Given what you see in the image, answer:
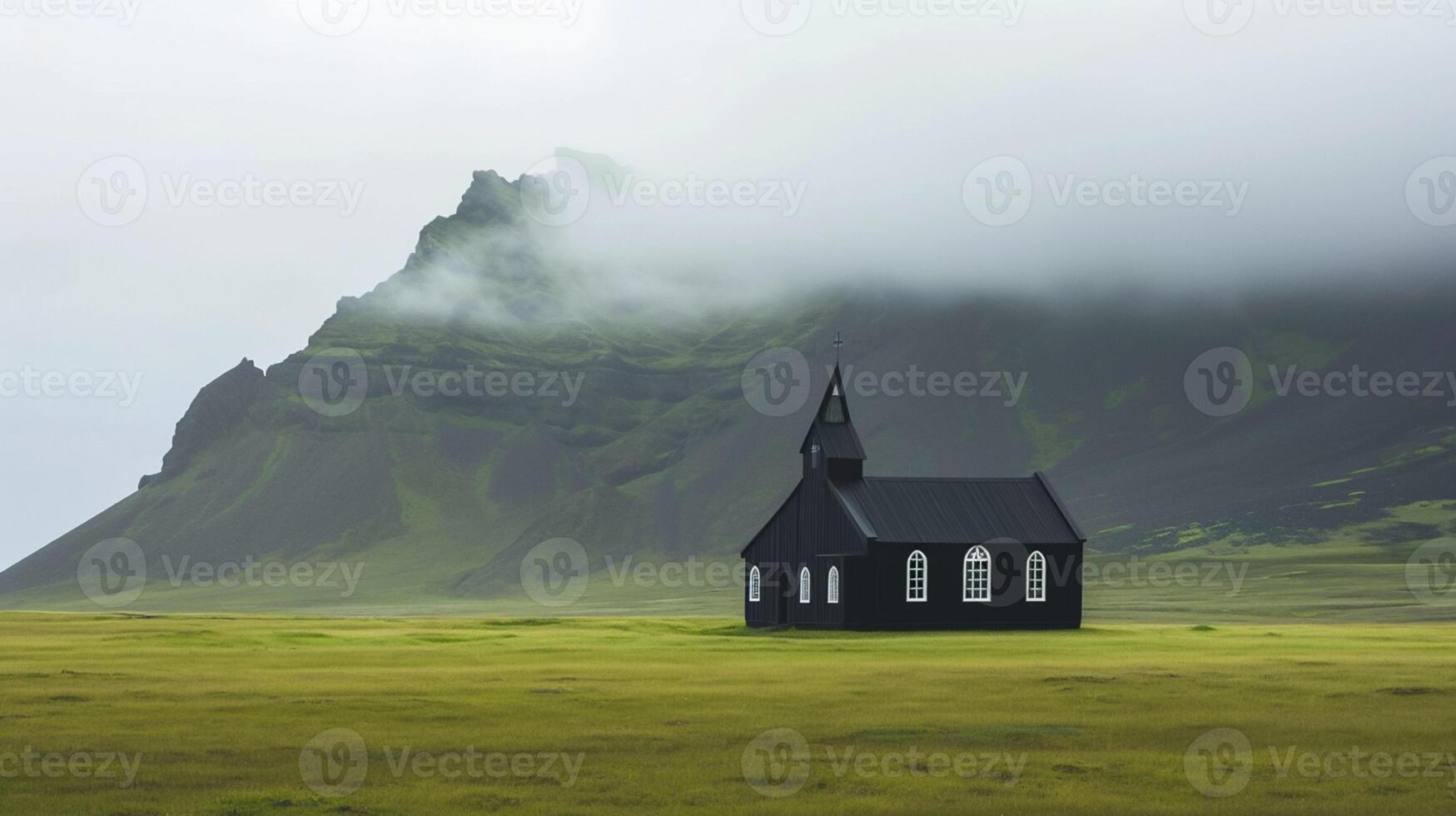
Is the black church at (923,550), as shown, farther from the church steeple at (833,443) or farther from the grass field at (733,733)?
the grass field at (733,733)

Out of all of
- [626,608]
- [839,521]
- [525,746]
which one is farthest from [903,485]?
[626,608]

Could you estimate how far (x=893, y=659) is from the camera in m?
53.6

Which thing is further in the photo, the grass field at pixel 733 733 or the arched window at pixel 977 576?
the arched window at pixel 977 576

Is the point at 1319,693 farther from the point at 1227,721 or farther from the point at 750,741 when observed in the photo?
the point at 750,741

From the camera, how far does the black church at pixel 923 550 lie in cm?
7788

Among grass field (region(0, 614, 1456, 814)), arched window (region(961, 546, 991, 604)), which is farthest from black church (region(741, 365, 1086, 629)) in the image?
grass field (region(0, 614, 1456, 814))

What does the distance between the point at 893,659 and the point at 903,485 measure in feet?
96.3

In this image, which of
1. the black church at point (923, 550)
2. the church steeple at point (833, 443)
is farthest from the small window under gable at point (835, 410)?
the black church at point (923, 550)

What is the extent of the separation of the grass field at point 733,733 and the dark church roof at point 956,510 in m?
21.8

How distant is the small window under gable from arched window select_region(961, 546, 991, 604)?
1019 cm

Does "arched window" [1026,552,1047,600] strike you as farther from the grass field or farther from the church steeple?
the grass field

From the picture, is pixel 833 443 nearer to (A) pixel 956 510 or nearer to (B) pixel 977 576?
(A) pixel 956 510

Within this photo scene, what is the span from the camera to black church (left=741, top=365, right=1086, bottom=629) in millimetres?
77875

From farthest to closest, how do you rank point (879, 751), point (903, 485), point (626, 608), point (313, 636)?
point (626, 608)
point (903, 485)
point (313, 636)
point (879, 751)
